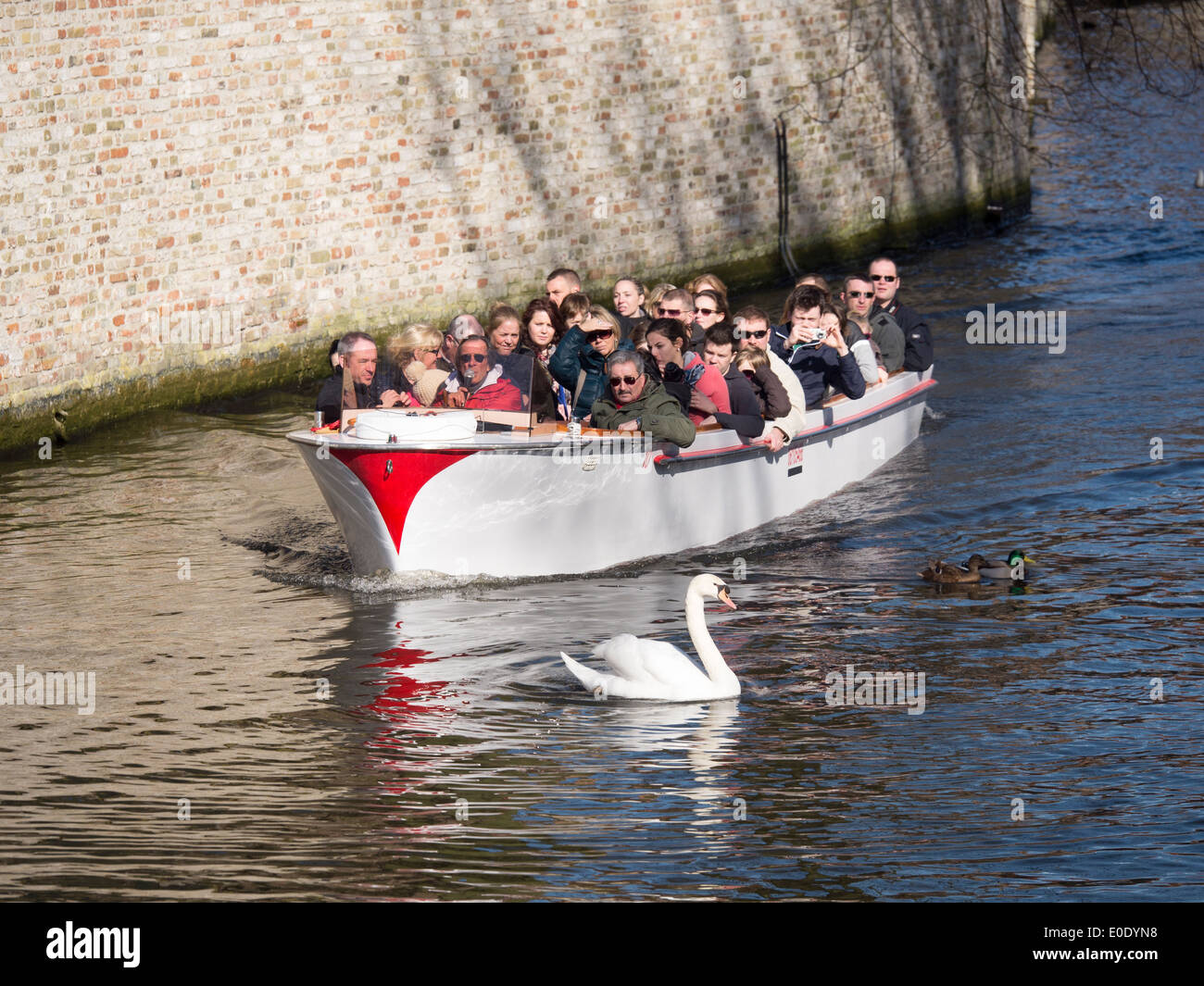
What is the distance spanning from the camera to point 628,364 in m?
9.51

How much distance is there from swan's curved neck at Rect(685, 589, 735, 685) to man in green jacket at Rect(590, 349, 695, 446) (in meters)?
1.88

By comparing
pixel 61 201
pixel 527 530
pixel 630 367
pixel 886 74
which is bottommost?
pixel 527 530

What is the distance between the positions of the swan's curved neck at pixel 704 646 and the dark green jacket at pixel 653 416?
1.87 m

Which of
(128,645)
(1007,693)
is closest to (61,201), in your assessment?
(128,645)

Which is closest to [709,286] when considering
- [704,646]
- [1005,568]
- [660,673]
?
[1005,568]

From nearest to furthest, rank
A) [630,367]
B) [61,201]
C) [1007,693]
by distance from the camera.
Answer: [1007,693], [630,367], [61,201]

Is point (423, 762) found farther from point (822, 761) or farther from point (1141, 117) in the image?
point (1141, 117)

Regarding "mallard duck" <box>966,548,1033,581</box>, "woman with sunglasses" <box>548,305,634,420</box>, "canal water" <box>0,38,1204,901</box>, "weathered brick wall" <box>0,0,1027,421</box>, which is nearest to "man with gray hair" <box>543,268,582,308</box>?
"woman with sunglasses" <box>548,305,634,420</box>

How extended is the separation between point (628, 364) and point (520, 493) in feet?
2.92

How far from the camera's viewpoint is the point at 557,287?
1105cm

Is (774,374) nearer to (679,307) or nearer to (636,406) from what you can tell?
(679,307)

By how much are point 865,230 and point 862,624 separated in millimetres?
11996

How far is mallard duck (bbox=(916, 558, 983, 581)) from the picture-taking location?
30.9ft

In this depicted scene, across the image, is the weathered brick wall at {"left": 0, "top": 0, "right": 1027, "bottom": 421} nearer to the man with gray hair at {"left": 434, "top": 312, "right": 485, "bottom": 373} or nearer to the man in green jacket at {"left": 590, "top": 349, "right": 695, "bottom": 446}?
the man with gray hair at {"left": 434, "top": 312, "right": 485, "bottom": 373}
